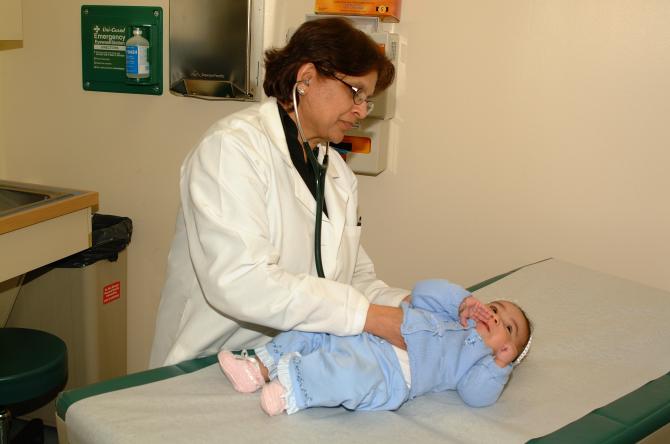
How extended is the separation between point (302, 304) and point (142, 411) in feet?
1.19

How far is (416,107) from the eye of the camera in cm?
251

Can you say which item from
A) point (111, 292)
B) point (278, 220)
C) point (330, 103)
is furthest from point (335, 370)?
point (111, 292)

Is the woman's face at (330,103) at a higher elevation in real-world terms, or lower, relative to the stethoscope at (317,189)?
higher

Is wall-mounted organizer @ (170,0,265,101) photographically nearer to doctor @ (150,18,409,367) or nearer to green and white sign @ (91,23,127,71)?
green and white sign @ (91,23,127,71)

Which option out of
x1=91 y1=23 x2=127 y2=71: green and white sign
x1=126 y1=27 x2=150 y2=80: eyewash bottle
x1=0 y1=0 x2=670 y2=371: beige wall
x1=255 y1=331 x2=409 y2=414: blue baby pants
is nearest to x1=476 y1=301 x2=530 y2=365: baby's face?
x1=255 y1=331 x2=409 y2=414: blue baby pants

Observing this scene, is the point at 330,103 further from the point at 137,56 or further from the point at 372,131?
the point at 137,56

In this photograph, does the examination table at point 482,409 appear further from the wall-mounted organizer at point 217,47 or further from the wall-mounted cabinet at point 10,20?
→ the wall-mounted cabinet at point 10,20

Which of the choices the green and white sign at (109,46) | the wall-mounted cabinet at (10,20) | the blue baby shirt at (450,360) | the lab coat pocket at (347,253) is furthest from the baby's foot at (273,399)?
the wall-mounted cabinet at (10,20)

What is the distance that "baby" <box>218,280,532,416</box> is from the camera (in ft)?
4.39

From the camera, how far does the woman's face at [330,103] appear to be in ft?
5.28

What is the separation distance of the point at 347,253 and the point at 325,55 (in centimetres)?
48

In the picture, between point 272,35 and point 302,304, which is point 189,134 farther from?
point 302,304

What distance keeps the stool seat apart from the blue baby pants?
1119mm

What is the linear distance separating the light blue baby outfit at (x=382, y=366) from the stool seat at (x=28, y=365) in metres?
1.12
